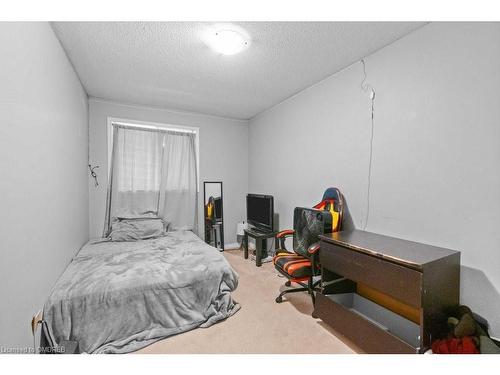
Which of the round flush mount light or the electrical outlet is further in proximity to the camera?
the round flush mount light

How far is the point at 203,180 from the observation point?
14.4 feet

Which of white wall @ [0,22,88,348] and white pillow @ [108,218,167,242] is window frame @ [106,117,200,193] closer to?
white pillow @ [108,218,167,242]

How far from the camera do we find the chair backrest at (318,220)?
243 cm

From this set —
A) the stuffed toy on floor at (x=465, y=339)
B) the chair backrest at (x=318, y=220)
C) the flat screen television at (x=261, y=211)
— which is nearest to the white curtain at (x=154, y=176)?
the flat screen television at (x=261, y=211)

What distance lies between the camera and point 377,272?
1.65 metres

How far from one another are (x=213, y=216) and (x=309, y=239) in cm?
222

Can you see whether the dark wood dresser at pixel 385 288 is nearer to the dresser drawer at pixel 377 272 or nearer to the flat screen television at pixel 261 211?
the dresser drawer at pixel 377 272

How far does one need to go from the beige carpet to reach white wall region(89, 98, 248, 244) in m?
2.21

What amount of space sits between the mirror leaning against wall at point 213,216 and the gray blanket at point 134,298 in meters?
1.69

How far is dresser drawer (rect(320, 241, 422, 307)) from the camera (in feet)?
4.72

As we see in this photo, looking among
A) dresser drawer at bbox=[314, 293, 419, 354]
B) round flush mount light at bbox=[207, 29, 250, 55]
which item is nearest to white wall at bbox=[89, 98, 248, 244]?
round flush mount light at bbox=[207, 29, 250, 55]

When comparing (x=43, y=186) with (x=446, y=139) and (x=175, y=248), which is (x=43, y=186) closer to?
(x=175, y=248)
